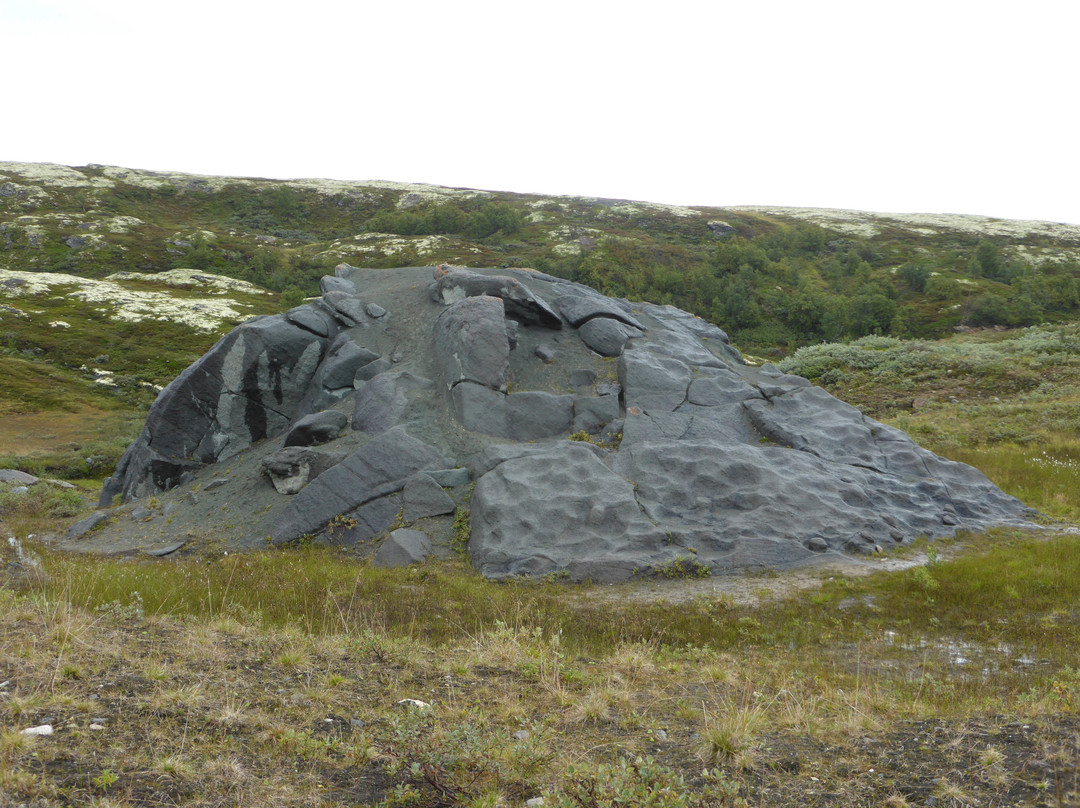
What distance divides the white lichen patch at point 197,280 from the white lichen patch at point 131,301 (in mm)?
4401

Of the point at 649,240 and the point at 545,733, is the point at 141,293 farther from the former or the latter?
the point at 545,733

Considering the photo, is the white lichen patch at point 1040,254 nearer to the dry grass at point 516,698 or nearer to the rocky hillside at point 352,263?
the rocky hillside at point 352,263

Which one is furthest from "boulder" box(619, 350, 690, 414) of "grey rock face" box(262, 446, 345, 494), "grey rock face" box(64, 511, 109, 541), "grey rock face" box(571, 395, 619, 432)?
"grey rock face" box(64, 511, 109, 541)

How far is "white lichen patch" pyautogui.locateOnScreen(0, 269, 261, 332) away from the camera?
78.7 m

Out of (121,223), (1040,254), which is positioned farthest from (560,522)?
(1040,254)

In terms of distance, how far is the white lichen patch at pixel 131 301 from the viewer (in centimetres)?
7869

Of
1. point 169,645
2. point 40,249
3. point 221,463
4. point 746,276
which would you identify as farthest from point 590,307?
point 40,249

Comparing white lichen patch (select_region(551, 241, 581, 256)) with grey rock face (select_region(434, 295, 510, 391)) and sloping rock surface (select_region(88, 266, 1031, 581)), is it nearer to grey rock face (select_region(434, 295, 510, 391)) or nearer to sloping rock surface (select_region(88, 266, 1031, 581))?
sloping rock surface (select_region(88, 266, 1031, 581))

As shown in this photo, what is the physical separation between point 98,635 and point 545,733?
19.2 ft

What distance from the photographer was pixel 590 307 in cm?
2469

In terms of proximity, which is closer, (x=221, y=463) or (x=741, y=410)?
(x=741, y=410)

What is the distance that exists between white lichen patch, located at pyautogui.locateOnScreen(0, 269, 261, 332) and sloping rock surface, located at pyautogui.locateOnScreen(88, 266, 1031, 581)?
6056 centimetres

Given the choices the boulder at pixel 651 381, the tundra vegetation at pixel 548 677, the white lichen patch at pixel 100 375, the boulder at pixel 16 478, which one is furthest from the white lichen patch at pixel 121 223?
the boulder at pixel 651 381

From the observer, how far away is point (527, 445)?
734 inches
